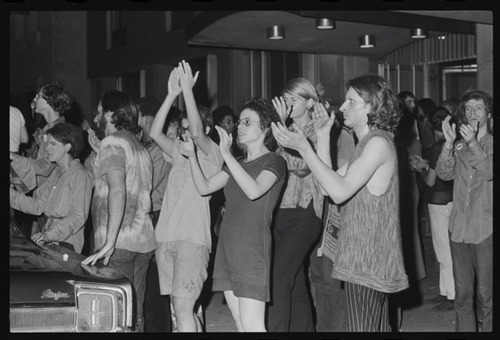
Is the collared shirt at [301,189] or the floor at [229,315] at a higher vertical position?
the collared shirt at [301,189]

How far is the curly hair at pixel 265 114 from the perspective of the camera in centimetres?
525

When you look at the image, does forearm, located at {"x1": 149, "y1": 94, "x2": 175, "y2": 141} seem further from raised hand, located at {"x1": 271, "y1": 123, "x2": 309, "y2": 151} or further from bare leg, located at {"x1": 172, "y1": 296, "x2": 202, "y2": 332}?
raised hand, located at {"x1": 271, "y1": 123, "x2": 309, "y2": 151}

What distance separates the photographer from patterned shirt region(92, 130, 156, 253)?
5379 mm

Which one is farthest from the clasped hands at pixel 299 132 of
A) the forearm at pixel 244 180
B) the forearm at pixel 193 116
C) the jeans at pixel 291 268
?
the forearm at pixel 193 116

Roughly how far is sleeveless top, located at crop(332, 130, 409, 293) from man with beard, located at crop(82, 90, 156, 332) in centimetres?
169

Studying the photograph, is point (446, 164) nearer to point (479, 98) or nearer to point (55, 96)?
point (479, 98)

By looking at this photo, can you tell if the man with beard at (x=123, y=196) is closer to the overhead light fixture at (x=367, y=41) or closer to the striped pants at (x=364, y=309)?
the striped pants at (x=364, y=309)

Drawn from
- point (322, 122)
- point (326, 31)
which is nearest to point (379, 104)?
point (322, 122)

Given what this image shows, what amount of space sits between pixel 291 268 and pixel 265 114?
1.08m

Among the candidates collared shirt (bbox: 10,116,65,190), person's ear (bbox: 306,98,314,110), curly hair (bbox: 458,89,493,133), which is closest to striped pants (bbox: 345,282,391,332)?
person's ear (bbox: 306,98,314,110)

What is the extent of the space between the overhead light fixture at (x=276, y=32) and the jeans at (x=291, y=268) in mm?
4670

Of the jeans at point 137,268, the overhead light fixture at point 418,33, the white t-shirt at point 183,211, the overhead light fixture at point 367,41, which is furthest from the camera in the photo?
the overhead light fixture at point 367,41

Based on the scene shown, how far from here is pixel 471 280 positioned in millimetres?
5773

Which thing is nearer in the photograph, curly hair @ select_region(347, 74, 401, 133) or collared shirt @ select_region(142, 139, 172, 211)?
curly hair @ select_region(347, 74, 401, 133)
